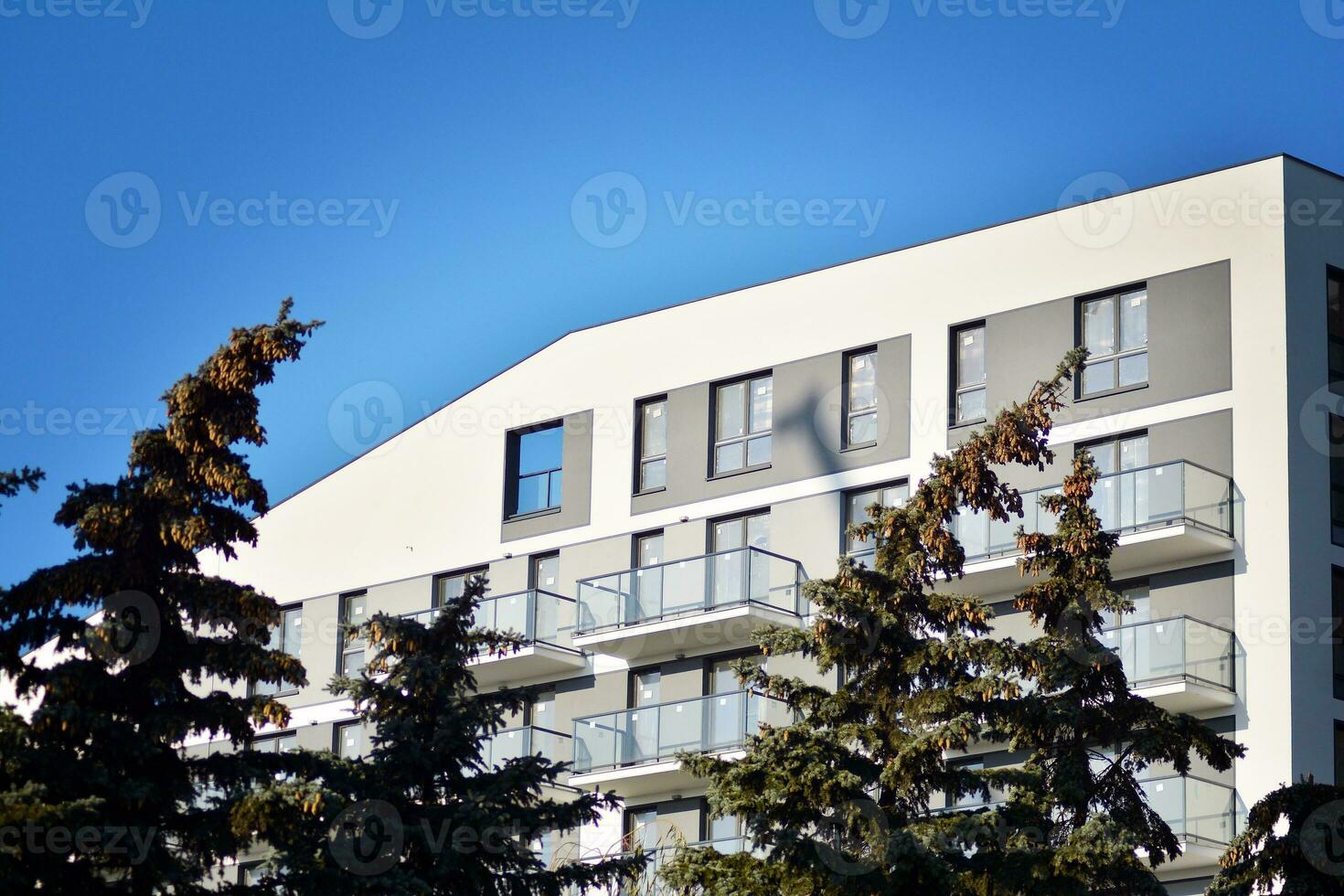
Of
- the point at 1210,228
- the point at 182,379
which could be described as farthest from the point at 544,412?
the point at 182,379

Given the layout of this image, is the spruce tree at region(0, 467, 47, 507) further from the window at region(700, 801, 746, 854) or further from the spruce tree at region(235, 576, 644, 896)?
the window at region(700, 801, 746, 854)

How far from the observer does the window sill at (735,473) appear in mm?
43812

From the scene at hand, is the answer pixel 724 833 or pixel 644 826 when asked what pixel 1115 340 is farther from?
pixel 644 826

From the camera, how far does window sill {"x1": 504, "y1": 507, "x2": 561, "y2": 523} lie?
46.9m

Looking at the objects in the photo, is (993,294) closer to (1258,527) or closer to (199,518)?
(1258,527)

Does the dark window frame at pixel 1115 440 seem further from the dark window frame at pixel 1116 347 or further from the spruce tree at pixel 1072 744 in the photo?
the spruce tree at pixel 1072 744

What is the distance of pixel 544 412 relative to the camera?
47.6 metres

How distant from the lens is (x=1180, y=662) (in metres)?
36.3

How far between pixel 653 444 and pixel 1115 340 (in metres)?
10.3

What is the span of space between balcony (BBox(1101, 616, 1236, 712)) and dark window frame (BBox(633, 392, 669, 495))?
11.5 m

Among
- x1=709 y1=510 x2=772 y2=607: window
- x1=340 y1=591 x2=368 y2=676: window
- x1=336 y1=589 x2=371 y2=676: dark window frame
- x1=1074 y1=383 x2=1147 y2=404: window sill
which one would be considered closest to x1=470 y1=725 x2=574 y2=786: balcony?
x1=709 y1=510 x2=772 y2=607: window

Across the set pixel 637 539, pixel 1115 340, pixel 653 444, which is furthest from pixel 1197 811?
pixel 653 444

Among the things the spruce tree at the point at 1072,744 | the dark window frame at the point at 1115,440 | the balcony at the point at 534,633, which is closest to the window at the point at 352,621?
the balcony at the point at 534,633

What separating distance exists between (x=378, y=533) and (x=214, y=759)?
85.2 feet
